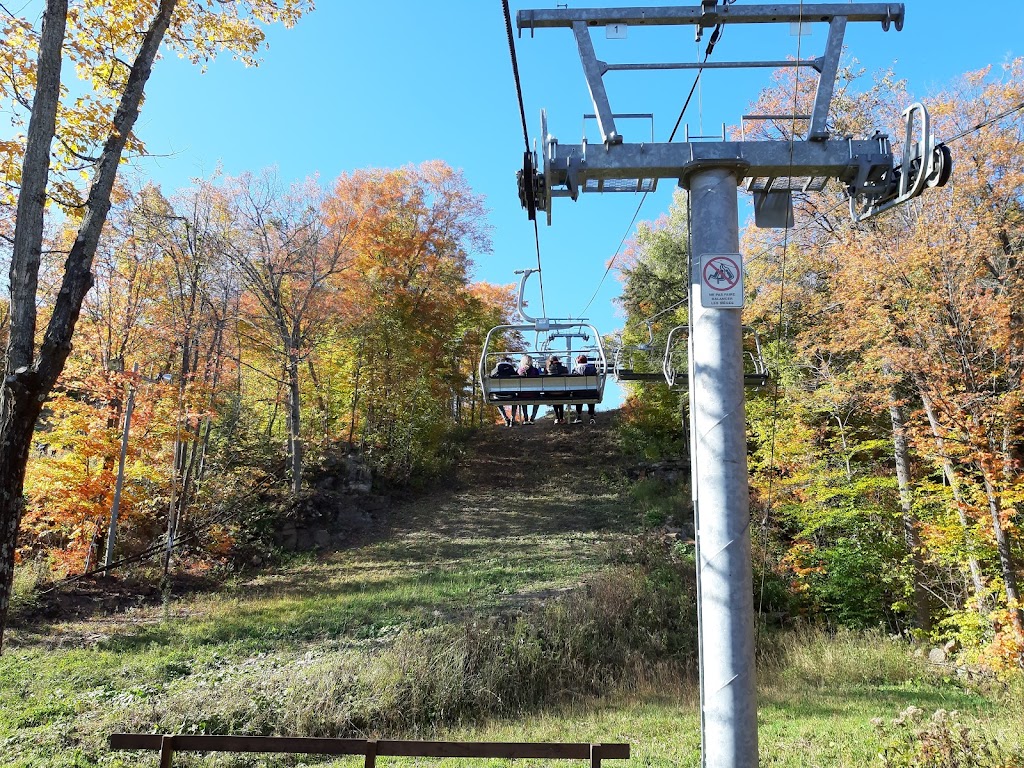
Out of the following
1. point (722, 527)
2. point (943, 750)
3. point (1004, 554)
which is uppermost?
point (722, 527)

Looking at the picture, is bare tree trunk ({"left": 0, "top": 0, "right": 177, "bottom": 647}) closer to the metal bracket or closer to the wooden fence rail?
the wooden fence rail

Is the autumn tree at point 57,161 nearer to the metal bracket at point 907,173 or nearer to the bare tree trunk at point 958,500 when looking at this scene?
the metal bracket at point 907,173

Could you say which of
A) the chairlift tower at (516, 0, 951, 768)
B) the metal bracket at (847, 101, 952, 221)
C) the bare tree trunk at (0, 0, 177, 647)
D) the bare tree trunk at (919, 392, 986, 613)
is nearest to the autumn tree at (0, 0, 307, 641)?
the bare tree trunk at (0, 0, 177, 647)

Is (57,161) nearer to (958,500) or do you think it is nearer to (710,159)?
(710,159)

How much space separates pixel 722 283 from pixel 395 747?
15.3 feet

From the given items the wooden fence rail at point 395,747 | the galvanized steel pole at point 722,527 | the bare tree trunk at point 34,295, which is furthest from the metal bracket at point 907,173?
the bare tree trunk at point 34,295

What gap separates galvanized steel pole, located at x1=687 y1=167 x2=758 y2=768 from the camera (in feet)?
15.3

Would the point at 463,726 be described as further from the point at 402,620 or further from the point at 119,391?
the point at 119,391

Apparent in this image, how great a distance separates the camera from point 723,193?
5.40 meters

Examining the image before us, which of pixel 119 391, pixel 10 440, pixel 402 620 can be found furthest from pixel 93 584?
pixel 10 440

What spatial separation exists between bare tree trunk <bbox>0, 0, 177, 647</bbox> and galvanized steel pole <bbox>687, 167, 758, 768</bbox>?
507 centimetres

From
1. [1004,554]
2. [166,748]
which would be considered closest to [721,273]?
[166,748]

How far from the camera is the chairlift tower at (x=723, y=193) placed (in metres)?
4.74

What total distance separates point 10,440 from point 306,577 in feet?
46.2
